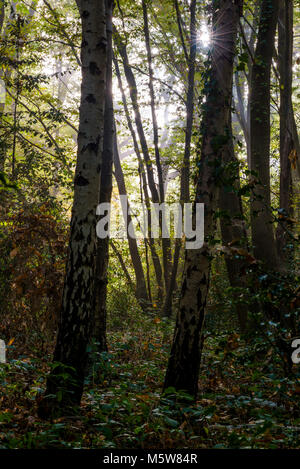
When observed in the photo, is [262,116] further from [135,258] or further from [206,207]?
[135,258]

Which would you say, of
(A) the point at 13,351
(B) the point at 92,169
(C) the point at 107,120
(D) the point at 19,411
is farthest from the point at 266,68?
(D) the point at 19,411

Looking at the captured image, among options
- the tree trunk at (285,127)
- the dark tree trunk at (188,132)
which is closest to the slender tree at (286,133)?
the tree trunk at (285,127)

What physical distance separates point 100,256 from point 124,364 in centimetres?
166

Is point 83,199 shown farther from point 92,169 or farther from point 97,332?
point 97,332

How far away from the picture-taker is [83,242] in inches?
175

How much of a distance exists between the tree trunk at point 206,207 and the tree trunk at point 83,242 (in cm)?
102

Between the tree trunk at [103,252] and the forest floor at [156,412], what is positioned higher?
the tree trunk at [103,252]

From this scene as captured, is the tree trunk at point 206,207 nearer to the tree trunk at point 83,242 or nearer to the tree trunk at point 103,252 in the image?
the tree trunk at point 83,242

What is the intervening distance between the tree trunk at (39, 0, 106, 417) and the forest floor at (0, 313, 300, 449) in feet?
0.80

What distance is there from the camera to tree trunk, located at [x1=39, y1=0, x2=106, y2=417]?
4.37m

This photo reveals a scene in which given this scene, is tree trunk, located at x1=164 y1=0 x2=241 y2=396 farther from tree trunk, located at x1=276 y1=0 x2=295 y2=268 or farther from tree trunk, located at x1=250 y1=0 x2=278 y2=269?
tree trunk, located at x1=276 y1=0 x2=295 y2=268

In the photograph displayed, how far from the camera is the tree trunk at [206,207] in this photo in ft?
15.9

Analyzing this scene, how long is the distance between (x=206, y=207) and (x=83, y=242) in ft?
4.68

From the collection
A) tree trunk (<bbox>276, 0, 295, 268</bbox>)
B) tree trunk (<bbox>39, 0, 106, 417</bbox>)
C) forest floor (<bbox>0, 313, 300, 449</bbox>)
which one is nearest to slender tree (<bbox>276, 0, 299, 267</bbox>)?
tree trunk (<bbox>276, 0, 295, 268</bbox>)
